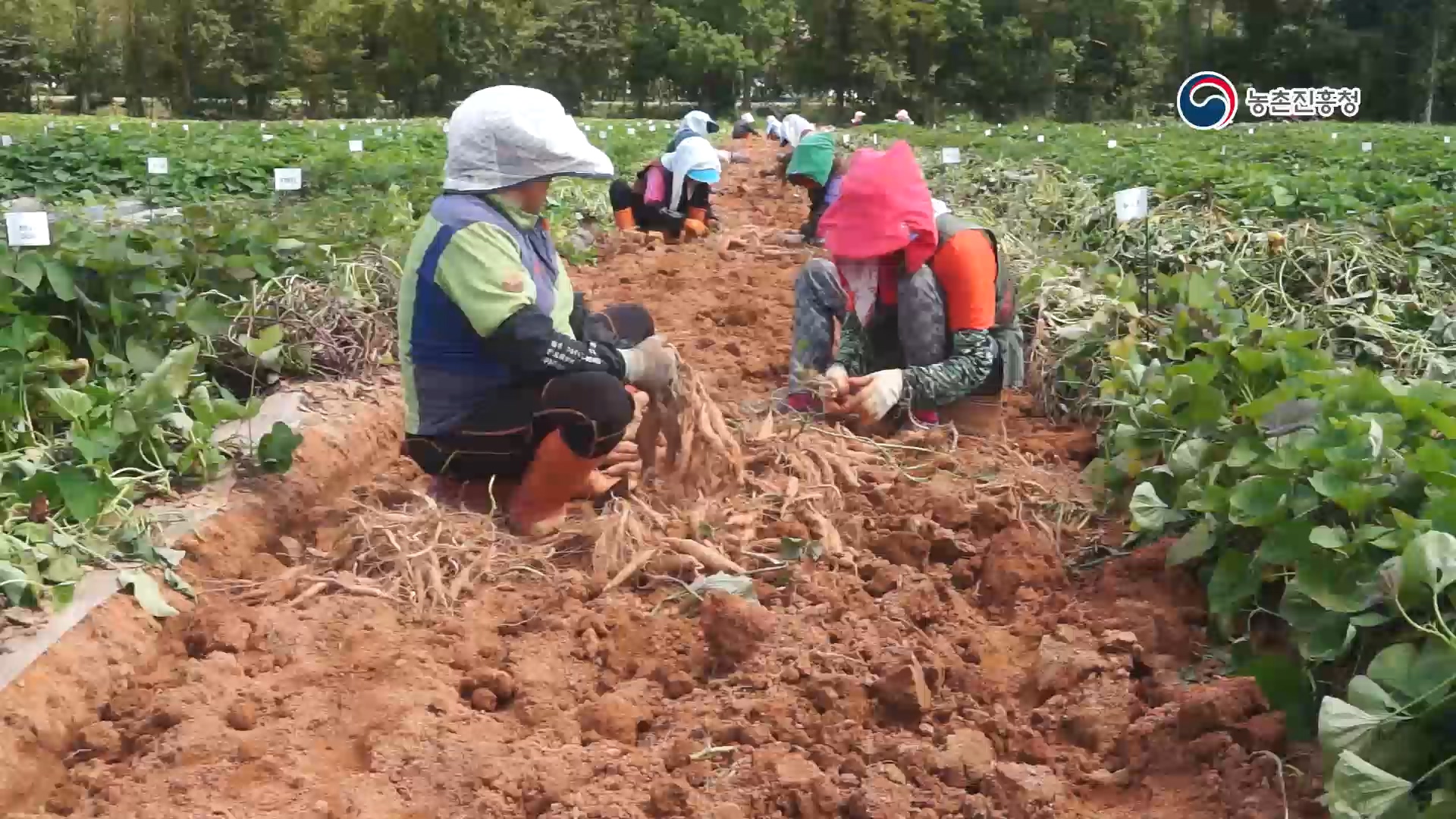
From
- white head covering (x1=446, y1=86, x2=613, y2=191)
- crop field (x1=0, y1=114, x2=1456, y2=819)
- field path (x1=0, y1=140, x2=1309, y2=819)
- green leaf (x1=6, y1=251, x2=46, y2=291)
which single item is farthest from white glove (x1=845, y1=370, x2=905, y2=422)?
green leaf (x1=6, y1=251, x2=46, y2=291)

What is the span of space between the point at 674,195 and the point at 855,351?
5352 millimetres

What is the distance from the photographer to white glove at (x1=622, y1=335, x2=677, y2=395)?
3340 millimetres

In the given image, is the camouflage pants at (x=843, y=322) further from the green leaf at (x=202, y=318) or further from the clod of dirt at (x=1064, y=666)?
the green leaf at (x=202, y=318)

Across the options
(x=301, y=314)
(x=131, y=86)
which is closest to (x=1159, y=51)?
(x=131, y=86)

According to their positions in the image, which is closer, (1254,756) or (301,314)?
(1254,756)

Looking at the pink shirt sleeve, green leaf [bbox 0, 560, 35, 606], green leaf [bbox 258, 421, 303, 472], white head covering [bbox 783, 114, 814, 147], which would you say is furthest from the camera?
white head covering [bbox 783, 114, 814, 147]

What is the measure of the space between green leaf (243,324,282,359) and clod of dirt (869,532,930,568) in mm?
2365

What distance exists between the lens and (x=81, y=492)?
3068 mm

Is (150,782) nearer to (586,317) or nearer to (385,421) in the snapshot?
(586,317)

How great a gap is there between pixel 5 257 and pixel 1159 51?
44.4 meters

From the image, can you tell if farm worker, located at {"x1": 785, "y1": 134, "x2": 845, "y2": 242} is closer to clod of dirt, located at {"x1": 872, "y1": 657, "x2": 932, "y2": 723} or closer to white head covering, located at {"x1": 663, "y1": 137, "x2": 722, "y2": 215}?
white head covering, located at {"x1": 663, "y1": 137, "x2": 722, "y2": 215}

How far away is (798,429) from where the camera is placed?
3652mm

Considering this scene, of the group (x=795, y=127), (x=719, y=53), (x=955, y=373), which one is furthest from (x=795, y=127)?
(x=719, y=53)

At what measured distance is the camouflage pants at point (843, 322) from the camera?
12.0 ft
